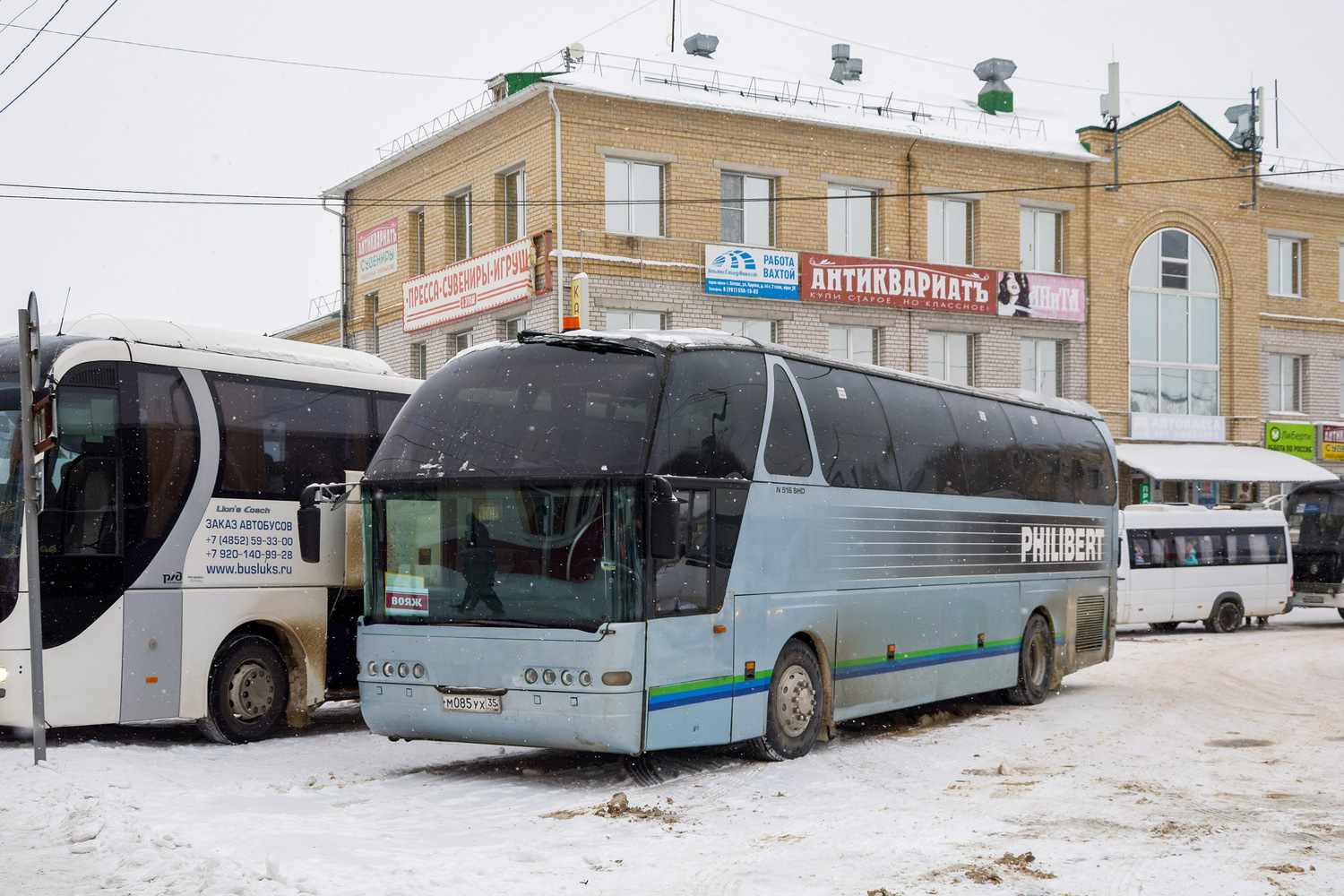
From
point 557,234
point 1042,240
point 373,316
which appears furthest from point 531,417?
point 373,316

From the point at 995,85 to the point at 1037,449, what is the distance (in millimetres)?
25100

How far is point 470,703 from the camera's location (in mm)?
9844

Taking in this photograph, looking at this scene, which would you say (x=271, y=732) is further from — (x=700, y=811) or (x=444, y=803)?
(x=700, y=811)

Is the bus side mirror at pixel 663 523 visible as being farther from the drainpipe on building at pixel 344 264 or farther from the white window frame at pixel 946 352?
the drainpipe on building at pixel 344 264

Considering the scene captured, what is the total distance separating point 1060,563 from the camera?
1655 cm

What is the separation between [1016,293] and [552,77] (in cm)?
1255

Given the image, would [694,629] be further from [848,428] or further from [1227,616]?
[1227,616]

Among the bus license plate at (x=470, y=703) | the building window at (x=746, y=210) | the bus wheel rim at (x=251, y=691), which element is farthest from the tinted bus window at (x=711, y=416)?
the building window at (x=746, y=210)

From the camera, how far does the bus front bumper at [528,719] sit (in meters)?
9.40

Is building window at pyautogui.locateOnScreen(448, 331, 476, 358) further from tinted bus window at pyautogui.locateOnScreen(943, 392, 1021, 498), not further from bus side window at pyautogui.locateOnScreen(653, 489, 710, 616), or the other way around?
bus side window at pyautogui.locateOnScreen(653, 489, 710, 616)

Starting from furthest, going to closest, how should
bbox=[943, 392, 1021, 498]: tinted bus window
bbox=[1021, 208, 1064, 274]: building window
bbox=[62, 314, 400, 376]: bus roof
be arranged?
1. bbox=[1021, 208, 1064, 274]: building window
2. bbox=[943, 392, 1021, 498]: tinted bus window
3. bbox=[62, 314, 400, 376]: bus roof

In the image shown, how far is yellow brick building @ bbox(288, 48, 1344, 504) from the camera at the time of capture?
96.4ft

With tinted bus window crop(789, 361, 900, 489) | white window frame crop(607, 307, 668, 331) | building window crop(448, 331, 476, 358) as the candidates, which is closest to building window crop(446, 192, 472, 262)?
building window crop(448, 331, 476, 358)

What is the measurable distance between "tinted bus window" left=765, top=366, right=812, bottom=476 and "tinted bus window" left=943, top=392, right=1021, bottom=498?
128 inches
